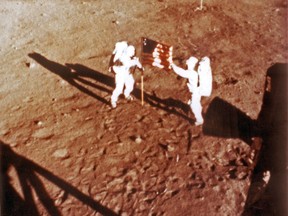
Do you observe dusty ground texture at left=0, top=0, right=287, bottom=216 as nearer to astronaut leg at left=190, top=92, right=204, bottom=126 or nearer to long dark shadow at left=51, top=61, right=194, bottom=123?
long dark shadow at left=51, top=61, right=194, bottom=123

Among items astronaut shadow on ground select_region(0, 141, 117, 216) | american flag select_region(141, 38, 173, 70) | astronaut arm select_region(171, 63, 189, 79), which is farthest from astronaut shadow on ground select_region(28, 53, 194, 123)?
astronaut shadow on ground select_region(0, 141, 117, 216)

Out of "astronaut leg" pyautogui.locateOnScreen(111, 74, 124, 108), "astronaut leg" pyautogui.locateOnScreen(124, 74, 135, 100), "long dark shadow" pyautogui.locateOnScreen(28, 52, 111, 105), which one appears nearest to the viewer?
"astronaut leg" pyautogui.locateOnScreen(111, 74, 124, 108)

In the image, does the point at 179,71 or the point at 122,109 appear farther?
the point at 122,109

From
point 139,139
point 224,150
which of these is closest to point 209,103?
point 224,150

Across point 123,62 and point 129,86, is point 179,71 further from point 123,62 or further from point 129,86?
point 129,86

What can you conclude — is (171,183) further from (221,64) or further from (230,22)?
(230,22)

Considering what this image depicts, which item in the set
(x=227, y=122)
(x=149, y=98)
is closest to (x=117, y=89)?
(x=149, y=98)
